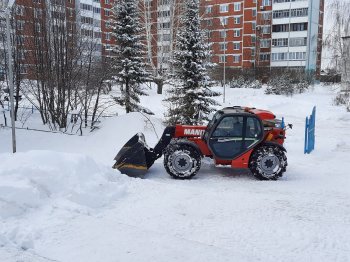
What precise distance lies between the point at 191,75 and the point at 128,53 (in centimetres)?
637

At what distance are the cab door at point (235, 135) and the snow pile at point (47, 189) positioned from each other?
2.43 m

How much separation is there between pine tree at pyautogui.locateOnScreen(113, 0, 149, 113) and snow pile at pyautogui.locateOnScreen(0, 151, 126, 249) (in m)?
13.6

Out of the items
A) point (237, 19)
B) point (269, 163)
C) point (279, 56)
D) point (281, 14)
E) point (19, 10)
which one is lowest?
point (269, 163)

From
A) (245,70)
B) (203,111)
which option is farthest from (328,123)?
(245,70)

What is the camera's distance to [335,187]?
8.22m

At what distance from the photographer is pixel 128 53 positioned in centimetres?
2170

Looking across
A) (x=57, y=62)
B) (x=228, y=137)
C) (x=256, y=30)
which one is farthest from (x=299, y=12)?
(x=228, y=137)

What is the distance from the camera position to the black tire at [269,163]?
8.77 metres

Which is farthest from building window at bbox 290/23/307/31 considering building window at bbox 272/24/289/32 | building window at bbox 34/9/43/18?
building window at bbox 34/9/43/18

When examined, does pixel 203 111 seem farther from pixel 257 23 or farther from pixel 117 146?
pixel 257 23

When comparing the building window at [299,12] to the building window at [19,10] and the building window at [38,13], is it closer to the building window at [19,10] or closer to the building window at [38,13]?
the building window at [38,13]

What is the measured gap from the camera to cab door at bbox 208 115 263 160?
347 inches

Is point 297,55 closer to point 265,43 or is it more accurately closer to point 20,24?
point 265,43

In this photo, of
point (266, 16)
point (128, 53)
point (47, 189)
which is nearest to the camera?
point (47, 189)
